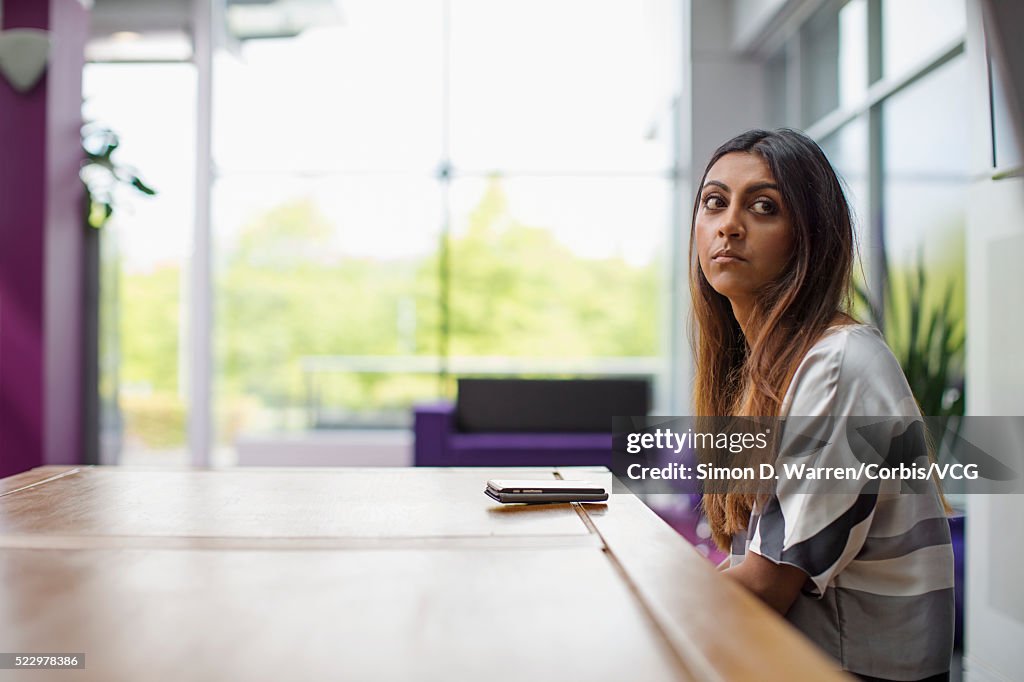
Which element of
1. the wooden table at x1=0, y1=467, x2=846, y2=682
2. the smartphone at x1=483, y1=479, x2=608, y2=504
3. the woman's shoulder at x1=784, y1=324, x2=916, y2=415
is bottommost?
the wooden table at x1=0, y1=467, x2=846, y2=682

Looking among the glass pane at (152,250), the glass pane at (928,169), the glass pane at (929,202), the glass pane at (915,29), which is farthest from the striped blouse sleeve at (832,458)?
the glass pane at (152,250)

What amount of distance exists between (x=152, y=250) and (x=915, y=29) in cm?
501

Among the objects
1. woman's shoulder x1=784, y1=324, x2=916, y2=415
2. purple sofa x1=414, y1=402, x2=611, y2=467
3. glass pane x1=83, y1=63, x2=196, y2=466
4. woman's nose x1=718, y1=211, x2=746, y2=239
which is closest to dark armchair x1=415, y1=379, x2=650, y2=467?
purple sofa x1=414, y1=402, x2=611, y2=467

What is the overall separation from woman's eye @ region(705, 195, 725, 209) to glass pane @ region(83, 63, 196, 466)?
5421mm

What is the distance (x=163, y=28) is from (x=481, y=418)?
3602mm

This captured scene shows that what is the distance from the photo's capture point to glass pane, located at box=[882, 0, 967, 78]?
341cm

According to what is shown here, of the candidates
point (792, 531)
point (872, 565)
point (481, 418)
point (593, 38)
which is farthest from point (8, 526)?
point (593, 38)

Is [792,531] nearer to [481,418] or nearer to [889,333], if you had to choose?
[889,333]

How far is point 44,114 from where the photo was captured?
5.06 m

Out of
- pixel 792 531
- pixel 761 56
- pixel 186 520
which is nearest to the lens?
pixel 792 531

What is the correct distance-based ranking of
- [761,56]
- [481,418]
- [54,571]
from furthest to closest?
[761,56], [481,418], [54,571]

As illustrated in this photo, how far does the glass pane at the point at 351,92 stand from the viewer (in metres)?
6.47

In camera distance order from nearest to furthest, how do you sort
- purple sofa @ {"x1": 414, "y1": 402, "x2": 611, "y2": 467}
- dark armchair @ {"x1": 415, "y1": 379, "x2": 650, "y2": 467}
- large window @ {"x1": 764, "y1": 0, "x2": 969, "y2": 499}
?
large window @ {"x1": 764, "y1": 0, "x2": 969, "y2": 499}, purple sofa @ {"x1": 414, "y1": 402, "x2": 611, "y2": 467}, dark armchair @ {"x1": 415, "y1": 379, "x2": 650, "y2": 467}

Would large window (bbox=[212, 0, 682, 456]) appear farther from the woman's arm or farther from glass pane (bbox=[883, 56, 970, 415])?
the woman's arm
